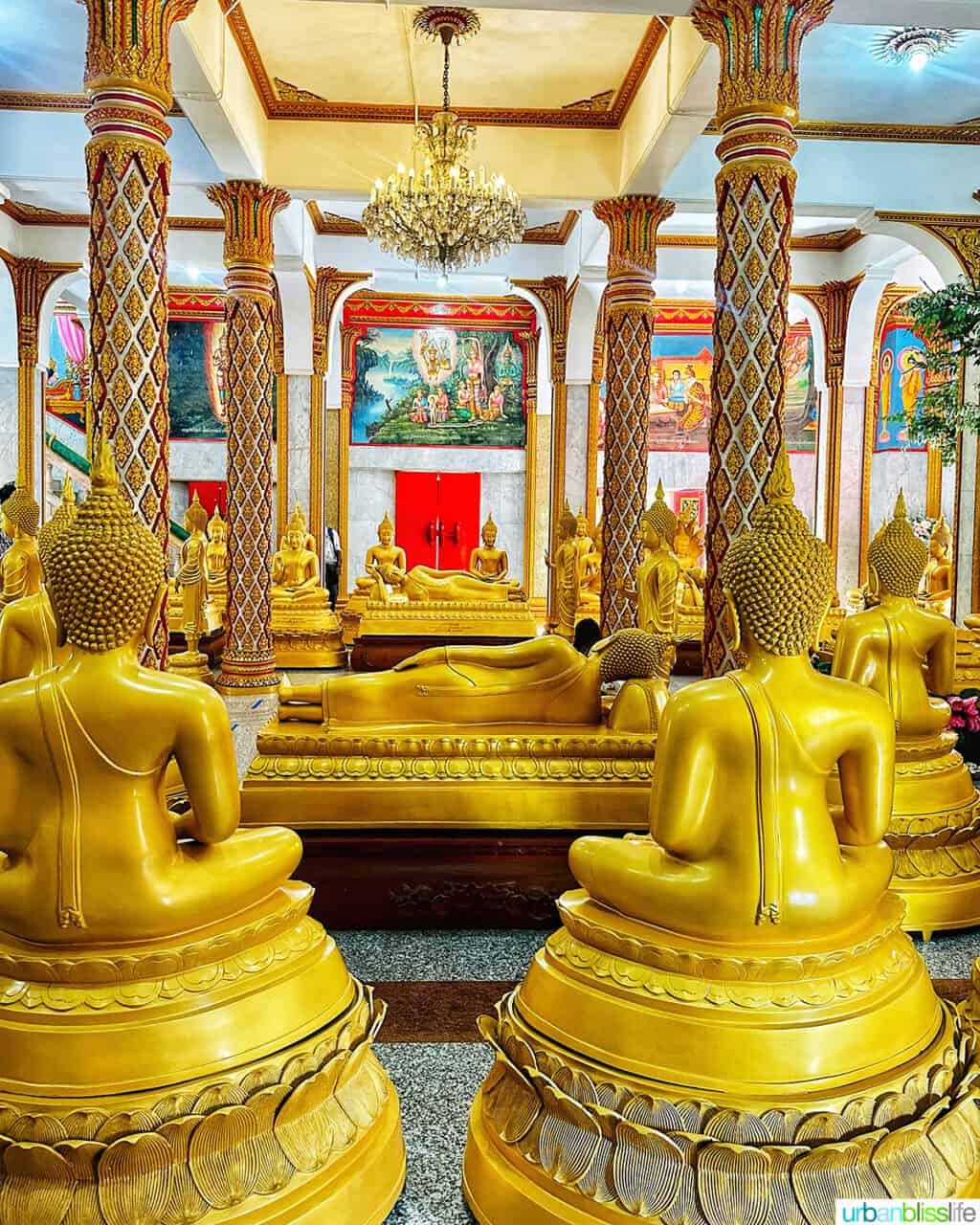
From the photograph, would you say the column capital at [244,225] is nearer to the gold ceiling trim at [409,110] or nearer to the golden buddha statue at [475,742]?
the gold ceiling trim at [409,110]

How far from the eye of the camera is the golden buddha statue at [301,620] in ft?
37.1

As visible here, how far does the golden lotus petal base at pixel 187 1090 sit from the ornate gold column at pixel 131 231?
3823mm

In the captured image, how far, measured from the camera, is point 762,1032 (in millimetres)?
1925

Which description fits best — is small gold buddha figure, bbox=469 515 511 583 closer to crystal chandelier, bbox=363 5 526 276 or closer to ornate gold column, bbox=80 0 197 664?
crystal chandelier, bbox=363 5 526 276

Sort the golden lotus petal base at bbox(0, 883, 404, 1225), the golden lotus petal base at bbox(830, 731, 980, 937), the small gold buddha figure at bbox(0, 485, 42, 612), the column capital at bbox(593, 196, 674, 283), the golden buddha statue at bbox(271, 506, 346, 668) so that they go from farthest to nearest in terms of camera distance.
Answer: the golden buddha statue at bbox(271, 506, 346, 668), the column capital at bbox(593, 196, 674, 283), the small gold buddha figure at bbox(0, 485, 42, 612), the golden lotus petal base at bbox(830, 731, 980, 937), the golden lotus petal base at bbox(0, 883, 404, 1225)

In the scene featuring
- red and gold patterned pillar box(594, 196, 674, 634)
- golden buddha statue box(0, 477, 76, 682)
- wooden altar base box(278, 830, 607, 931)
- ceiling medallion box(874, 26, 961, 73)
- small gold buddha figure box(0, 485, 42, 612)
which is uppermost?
ceiling medallion box(874, 26, 961, 73)

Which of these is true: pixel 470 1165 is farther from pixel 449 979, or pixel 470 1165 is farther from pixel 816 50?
pixel 816 50

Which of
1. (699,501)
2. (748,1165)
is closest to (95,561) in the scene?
(748,1165)

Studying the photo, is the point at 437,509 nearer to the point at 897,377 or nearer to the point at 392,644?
the point at 897,377

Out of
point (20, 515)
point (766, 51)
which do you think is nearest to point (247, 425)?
point (20, 515)

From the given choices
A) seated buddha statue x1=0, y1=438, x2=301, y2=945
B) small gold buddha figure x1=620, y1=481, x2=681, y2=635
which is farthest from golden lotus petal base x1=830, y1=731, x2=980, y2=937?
small gold buddha figure x1=620, y1=481, x2=681, y2=635

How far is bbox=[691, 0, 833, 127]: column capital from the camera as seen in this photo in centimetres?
554

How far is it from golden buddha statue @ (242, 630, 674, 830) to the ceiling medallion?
6.40 metres

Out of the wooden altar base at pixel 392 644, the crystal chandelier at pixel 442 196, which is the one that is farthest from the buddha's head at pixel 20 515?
the wooden altar base at pixel 392 644
